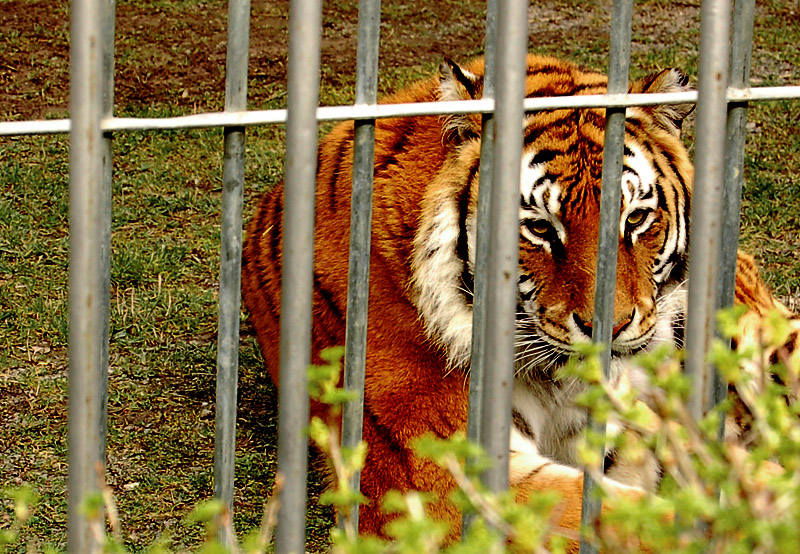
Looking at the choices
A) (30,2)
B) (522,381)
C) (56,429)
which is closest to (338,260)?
(522,381)

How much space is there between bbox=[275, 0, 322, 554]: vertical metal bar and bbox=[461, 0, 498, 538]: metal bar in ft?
0.86

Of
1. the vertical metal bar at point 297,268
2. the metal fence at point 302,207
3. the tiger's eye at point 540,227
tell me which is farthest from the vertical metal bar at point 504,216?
the tiger's eye at point 540,227

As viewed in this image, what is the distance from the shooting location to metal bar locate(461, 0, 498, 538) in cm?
167

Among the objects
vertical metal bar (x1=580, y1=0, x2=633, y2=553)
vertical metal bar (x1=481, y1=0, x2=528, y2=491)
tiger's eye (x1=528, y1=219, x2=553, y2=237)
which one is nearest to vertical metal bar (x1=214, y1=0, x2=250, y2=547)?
vertical metal bar (x1=481, y1=0, x2=528, y2=491)

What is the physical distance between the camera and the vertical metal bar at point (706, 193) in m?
1.57

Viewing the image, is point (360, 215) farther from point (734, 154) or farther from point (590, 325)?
point (590, 325)

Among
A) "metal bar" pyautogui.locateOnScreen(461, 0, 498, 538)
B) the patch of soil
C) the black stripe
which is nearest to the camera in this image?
"metal bar" pyautogui.locateOnScreen(461, 0, 498, 538)

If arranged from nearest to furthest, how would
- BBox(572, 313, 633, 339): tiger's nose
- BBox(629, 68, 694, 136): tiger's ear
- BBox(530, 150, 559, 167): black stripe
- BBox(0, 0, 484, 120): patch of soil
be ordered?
BBox(629, 68, 694, 136): tiger's ear
BBox(572, 313, 633, 339): tiger's nose
BBox(530, 150, 559, 167): black stripe
BBox(0, 0, 484, 120): patch of soil

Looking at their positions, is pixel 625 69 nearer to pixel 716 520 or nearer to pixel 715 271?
pixel 715 271

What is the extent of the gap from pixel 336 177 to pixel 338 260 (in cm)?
21

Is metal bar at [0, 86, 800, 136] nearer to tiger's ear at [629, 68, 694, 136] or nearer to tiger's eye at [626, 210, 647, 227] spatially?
tiger's ear at [629, 68, 694, 136]

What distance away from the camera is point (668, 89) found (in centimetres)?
244

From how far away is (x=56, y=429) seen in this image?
337 cm

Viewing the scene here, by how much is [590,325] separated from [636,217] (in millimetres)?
278
